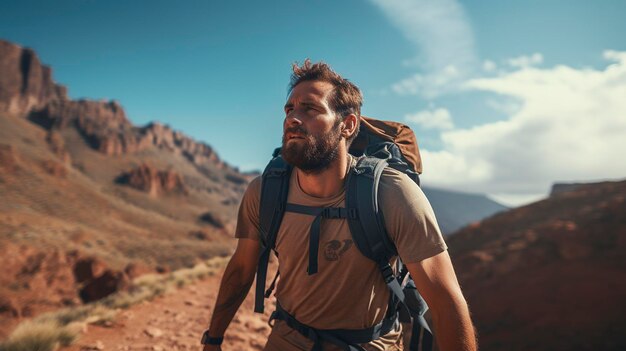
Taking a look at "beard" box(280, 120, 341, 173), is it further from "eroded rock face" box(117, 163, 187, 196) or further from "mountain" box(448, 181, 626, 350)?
"eroded rock face" box(117, 163, 187, 196)

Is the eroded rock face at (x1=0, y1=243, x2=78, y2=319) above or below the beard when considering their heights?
below

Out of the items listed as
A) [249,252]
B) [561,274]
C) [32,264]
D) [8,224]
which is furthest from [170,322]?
[8,224]

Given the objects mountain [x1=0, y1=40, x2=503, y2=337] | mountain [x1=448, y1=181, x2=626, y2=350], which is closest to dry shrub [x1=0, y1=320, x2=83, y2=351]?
mountain [x1=448, y1=181, x2=626, y2=350]

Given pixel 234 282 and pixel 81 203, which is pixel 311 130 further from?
pixel 81 203

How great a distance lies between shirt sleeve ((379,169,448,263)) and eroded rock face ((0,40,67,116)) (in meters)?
123

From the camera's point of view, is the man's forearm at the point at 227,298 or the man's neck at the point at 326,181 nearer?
the man's neck at the point at 326,181

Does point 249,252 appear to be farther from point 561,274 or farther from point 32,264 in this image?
point 32,264

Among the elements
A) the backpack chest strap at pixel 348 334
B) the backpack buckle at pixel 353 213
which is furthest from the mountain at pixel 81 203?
the backpack buckle at pixel 353 213

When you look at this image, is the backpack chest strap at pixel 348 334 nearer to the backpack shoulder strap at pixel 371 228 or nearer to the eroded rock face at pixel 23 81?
the backpack shoulder strap at pixel 371 228

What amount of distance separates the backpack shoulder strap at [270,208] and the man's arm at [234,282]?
80 millimetres

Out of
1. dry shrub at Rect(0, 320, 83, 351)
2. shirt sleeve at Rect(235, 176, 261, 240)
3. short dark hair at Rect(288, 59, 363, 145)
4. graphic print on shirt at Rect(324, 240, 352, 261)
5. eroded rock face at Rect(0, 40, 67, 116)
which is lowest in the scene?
dry shrub at Rect(0, 320, 83, 351)

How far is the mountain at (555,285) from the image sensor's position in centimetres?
1077

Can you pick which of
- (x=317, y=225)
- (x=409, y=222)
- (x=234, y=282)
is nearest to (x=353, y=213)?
(x=317, y=225)

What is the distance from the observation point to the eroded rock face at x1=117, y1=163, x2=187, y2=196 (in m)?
78.1
